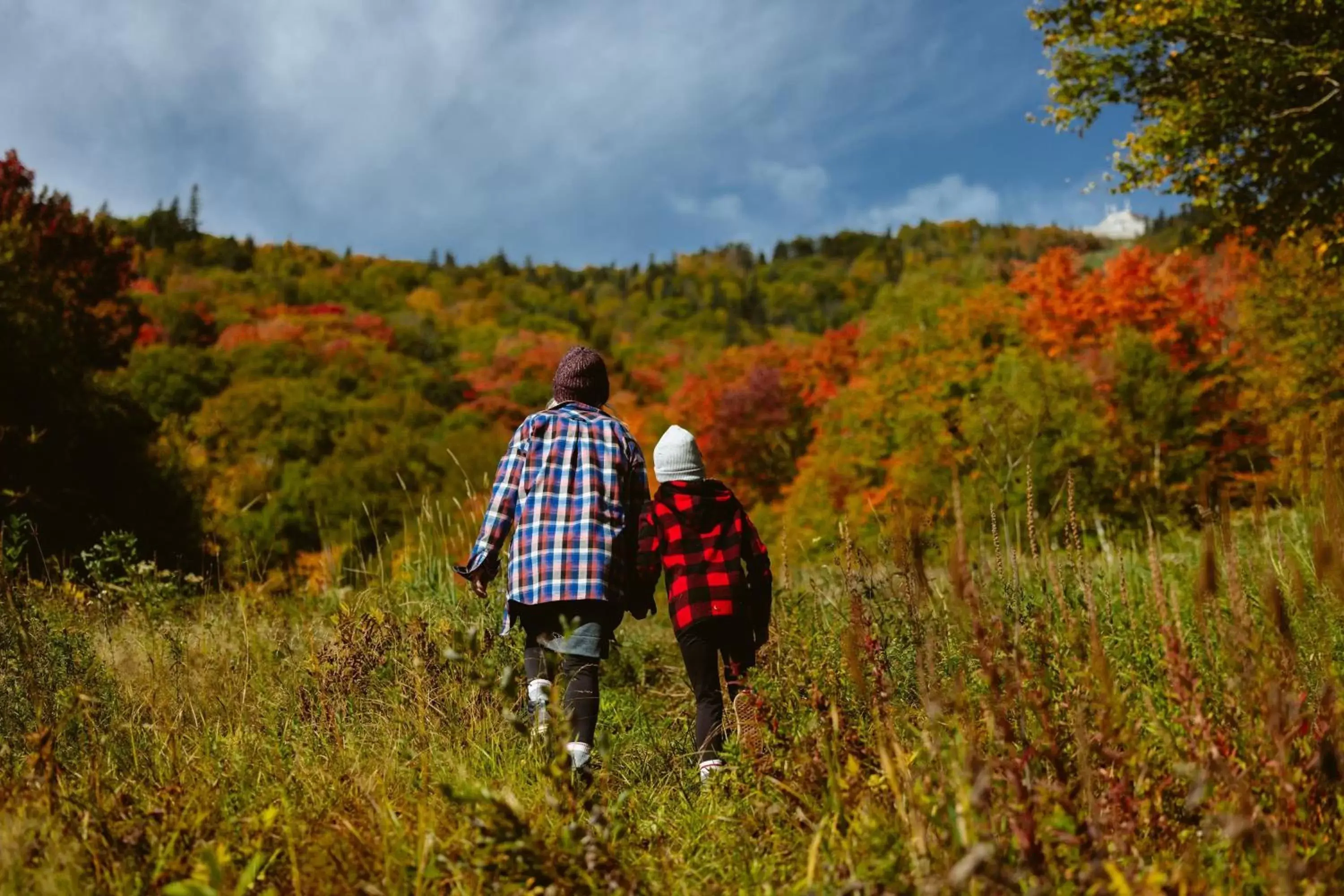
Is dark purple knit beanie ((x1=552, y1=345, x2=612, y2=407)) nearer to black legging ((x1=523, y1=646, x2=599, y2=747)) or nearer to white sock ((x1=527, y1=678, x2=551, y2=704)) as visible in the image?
black legging ((x1=523, y1=646, x2=599, y2=747))

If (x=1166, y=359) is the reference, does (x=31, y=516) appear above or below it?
below

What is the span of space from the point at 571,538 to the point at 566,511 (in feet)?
0.36

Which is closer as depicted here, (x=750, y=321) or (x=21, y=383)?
(x=21, y=383)

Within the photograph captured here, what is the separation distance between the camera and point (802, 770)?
212cm

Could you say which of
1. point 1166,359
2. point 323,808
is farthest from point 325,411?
point 323,808

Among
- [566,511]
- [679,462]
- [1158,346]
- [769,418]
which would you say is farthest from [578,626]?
[769,418]

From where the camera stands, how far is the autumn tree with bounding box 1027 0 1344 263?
8.31m

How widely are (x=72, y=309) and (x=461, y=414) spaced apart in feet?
53.9

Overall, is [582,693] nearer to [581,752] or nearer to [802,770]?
[581,752]

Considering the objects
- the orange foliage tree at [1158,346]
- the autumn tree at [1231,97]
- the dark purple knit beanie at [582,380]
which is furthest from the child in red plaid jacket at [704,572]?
the orange foliage tree at [1158,346]

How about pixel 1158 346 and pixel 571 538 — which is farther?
pixel 1158 346

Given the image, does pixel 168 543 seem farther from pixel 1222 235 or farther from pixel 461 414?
pixel 461 414

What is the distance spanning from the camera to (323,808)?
2299 mm

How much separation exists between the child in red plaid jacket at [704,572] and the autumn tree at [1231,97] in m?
7.50
